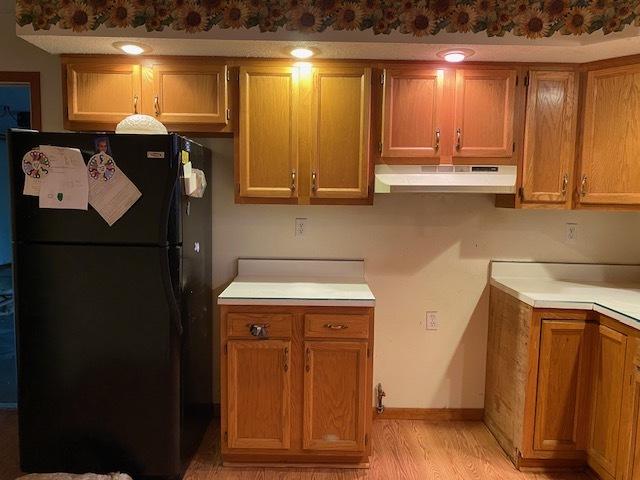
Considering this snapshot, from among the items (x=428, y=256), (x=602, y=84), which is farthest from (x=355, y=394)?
(x=602, y=84)

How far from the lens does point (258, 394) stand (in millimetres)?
2156

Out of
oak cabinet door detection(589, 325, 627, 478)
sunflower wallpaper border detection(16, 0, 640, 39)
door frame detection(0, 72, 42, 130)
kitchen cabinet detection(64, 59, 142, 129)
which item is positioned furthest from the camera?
door frame detection(0, 72, 42, 130)

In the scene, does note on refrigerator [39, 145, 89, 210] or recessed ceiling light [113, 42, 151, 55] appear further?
recessed ceiling light [113, 42, 151, 55]

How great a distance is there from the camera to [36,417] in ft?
6.61

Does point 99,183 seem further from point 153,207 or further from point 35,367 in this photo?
point 35,367

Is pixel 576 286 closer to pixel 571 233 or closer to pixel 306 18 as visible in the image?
pixel 571 233

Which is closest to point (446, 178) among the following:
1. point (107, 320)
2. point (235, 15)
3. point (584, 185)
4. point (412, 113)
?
point (412, 113)

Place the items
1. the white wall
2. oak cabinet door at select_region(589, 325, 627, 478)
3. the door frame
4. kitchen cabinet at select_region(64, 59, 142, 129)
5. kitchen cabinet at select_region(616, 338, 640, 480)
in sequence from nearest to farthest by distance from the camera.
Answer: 1. kitchen cabinet at select_region(616, 338, 640, 480)
2. oak cabinet door at select_region(589, 325, 627, 478)
3. kitchen cabinet at select_region(64, 59, 142, 129)
4. the door frame
5. the white wall

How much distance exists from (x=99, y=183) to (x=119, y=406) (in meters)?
1.04

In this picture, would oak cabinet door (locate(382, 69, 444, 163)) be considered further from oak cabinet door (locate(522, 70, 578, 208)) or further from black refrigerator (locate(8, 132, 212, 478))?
black refrigerator (locate(8, 132, 212, 478))

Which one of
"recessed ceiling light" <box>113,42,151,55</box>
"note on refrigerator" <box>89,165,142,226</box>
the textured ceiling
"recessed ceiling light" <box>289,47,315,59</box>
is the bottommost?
"note on refrigerator" <box>89,165,142,226</box>

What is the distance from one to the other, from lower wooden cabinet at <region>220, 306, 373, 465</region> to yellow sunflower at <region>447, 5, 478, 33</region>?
145cm

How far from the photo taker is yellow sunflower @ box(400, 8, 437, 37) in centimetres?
211

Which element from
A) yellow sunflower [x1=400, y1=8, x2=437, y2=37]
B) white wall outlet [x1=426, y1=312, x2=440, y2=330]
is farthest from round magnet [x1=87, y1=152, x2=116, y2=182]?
white wall outlet [x1=426, y1=312, x2=440, y2=330]
